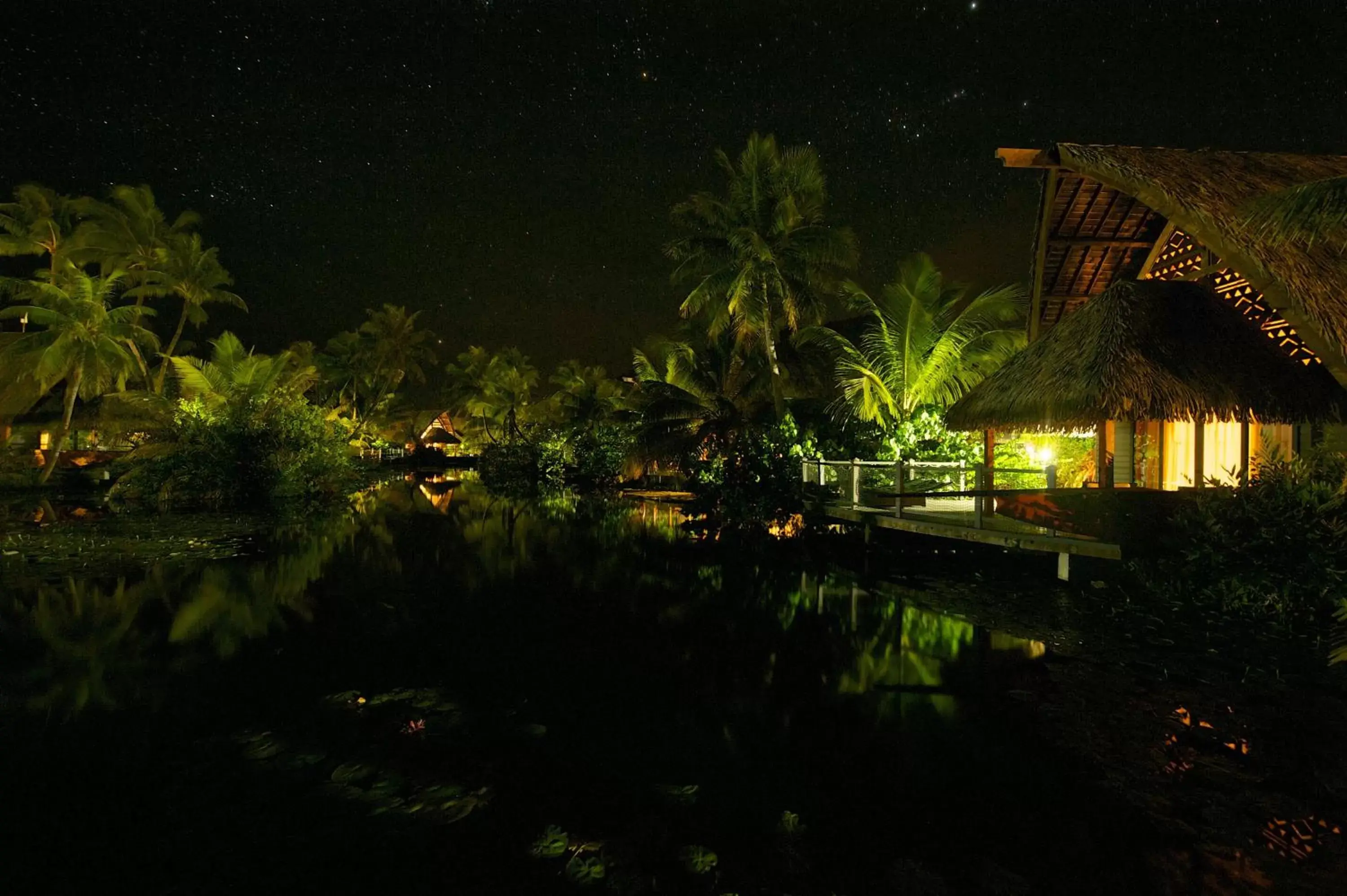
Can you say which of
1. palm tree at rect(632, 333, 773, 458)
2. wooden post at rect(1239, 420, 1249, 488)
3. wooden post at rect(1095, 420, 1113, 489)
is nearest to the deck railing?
wooden post at rect(1095, 420, 1113, 489)

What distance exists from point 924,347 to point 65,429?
2782cm

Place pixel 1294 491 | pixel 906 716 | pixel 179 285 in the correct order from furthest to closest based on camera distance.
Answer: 1. pixel 179 285
2. pixel 1294 491
3. pixel 906 716

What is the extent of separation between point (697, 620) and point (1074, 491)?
536cm

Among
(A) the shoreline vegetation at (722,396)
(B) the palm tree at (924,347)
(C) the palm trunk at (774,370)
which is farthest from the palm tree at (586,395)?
(B) the palm tree at (924,347)

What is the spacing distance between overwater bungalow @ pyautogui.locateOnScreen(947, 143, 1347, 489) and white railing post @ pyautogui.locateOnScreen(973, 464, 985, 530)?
2.64ft

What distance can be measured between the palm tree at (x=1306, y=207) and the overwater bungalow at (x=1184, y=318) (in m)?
1.57

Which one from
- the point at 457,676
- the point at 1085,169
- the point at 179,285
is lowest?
the point at 457,676

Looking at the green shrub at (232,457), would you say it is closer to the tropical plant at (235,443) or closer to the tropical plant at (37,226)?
the tropical plant at (235,443)

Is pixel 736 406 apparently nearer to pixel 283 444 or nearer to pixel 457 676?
pixel 283 444

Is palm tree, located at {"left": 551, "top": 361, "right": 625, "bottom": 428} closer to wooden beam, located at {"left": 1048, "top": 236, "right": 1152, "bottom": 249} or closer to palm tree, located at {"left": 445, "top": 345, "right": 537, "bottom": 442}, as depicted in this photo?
palm tree, located at {"left": 445, "top": 345, "right": 537, "bottom": 442}

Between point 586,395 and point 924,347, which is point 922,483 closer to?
point 924,347

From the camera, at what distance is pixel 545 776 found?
4.54 meters

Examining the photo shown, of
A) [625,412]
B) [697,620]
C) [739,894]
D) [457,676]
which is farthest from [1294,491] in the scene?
[625,412]

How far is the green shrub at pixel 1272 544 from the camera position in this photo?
25.3 feet
